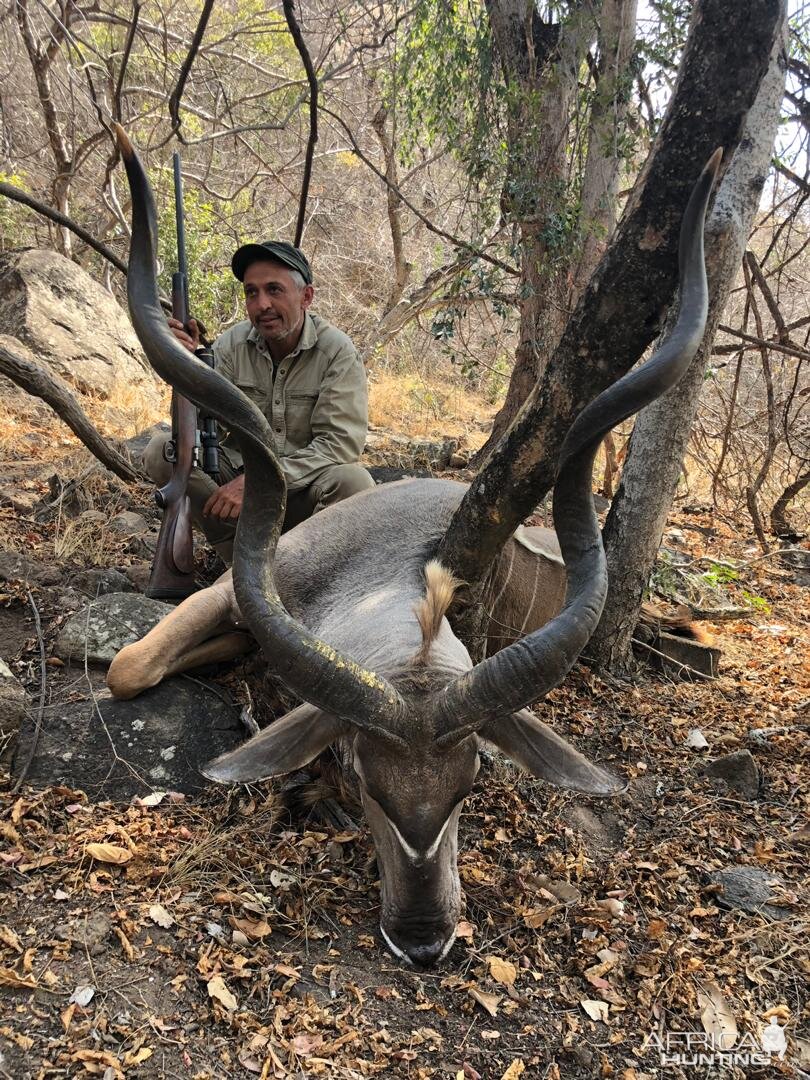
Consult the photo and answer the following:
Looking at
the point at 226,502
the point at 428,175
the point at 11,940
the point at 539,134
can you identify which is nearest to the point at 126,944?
the point at 11,940

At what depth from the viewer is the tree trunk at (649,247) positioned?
2887 mm

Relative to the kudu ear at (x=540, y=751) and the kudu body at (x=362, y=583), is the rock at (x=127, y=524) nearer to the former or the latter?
the kudu body at (x=362, y=583)

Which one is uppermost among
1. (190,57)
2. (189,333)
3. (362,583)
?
(190,57)

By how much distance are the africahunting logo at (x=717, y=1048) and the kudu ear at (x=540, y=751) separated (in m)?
0.82

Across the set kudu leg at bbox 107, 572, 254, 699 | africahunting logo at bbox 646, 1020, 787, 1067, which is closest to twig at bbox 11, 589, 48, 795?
kudu leg at bbox 107, 572, 254, 699

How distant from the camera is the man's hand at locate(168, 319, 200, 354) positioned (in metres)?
4.52

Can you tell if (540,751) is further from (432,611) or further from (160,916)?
(160,916)

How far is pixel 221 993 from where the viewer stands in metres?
2.51

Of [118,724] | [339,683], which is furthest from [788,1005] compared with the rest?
[118,724]

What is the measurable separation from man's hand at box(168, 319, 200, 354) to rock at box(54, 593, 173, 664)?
1440mm

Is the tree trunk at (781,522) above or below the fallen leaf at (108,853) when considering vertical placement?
above

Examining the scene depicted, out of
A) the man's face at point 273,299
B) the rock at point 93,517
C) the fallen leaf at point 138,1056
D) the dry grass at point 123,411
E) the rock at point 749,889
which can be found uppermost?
the man's face at point 273,299

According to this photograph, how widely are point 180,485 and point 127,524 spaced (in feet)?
3.81

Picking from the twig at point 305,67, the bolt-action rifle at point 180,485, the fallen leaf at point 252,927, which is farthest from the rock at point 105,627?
the twig at point 305,67
